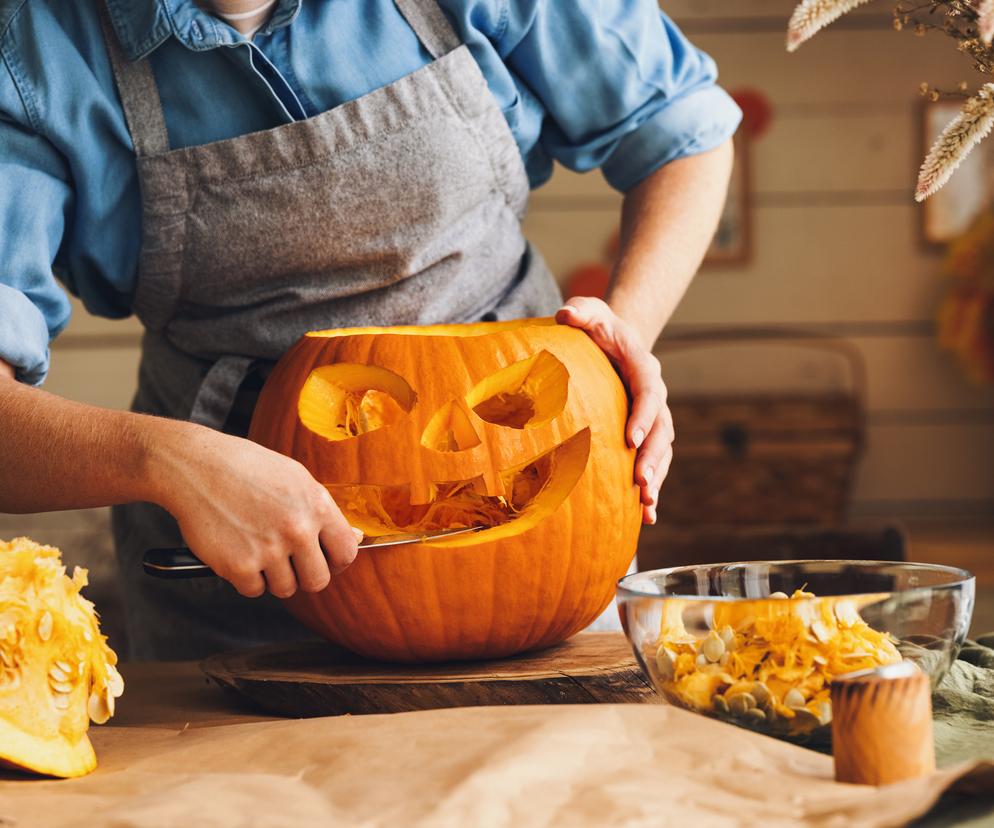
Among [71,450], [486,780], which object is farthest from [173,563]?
[486,780]

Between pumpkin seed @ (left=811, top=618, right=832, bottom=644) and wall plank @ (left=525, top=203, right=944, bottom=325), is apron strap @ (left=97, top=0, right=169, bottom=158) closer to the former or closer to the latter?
pumpkin seed @ (left=811, top=618, right=832, bottom=644)

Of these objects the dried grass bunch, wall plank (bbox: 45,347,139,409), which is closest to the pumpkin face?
the dried grass bunch

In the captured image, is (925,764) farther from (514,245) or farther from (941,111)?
(941,111)

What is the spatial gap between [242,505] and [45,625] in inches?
5.5

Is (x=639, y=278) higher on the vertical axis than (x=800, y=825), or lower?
higher

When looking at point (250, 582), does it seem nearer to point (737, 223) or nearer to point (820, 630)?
point (820, 630)

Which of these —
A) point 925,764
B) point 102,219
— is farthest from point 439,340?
point 925,764

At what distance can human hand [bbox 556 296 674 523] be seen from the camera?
908 mm

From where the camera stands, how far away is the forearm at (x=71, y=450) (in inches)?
30.5

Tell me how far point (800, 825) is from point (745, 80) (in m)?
3.69

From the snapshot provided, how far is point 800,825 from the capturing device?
0.52 meters

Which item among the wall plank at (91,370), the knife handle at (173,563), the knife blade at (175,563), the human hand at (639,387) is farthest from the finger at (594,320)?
the wall plank at (91,370)

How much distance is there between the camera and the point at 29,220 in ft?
3.02

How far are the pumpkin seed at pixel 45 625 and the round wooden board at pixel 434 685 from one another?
0.20 m
